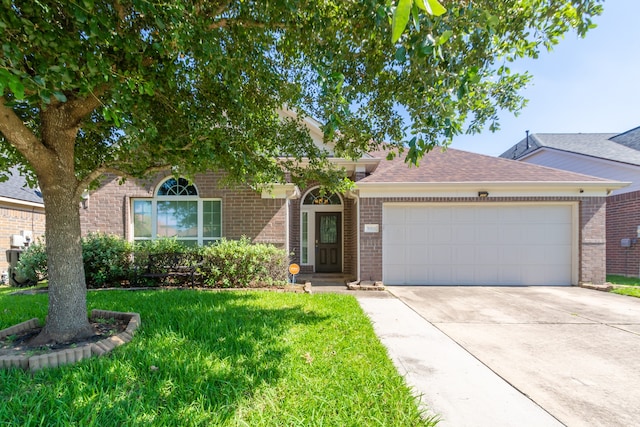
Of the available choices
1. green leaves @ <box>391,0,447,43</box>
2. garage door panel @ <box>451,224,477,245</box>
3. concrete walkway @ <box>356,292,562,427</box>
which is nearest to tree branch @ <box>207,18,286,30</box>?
green leaves @ <box>391,0,447,43</box>

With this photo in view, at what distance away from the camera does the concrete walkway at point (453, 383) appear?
2.44 metres

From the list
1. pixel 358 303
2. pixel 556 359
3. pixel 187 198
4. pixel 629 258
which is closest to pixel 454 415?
pixel 556 359

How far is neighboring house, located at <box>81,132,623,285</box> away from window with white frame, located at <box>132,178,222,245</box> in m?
0.03

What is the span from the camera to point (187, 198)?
8.69m

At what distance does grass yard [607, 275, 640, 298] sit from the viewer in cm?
727

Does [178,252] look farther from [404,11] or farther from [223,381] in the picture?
[404,11]

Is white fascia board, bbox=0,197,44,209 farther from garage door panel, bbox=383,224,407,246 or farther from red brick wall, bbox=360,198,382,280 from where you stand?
garage door panel, bbox=383,224,407,246

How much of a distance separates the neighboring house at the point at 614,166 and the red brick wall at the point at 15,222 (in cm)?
2040

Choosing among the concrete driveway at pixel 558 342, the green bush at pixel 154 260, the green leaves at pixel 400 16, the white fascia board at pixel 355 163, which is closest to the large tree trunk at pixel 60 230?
the green bush at pixel 154 260

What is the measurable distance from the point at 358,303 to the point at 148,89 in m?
5.14

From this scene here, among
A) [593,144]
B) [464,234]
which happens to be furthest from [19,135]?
[593,144]

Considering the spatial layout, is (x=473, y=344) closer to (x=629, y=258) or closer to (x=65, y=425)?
(x=65, y=425)

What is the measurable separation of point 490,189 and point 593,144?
35.6 feet

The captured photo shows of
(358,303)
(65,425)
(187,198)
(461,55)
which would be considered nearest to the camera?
(65,425)
